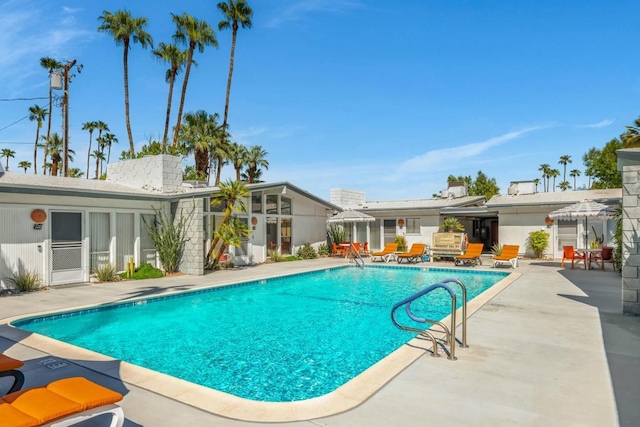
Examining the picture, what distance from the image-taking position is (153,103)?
32406 millimetres

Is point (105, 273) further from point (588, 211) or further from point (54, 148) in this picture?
point (54, 148)

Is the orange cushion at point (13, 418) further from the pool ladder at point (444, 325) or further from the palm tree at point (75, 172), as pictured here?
the palm tree at point (75, 172)

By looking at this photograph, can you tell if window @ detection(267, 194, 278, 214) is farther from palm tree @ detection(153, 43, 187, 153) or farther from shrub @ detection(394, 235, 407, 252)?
palm tree @ detection(153, 43, 187, 153)

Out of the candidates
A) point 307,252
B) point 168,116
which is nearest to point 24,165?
point 168,116

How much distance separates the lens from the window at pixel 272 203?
20828mm

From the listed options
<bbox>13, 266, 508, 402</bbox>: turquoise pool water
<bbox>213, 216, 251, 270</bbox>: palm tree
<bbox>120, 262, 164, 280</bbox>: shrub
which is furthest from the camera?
<bbox>213, 216, 251, 270</bbox>: palm tree

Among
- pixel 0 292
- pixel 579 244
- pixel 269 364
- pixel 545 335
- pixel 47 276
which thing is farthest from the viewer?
pixel 579 244

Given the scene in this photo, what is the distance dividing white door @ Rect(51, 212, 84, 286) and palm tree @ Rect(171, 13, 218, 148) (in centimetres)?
1696

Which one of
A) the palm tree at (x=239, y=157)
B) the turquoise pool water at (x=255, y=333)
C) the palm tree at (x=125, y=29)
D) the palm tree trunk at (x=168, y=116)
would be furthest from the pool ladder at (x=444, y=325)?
the palm tree at (x=239, y=157)

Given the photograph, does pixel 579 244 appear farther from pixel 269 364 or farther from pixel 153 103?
pixel 153 103

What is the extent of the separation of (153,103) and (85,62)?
749cm

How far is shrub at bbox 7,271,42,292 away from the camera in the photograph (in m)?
11.5

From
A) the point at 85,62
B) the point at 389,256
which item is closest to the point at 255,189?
the point at 389,256

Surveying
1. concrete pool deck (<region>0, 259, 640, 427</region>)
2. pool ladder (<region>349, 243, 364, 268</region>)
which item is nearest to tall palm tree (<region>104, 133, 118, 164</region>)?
pool ladder (<region>349, 243, 364, 268</region>)
